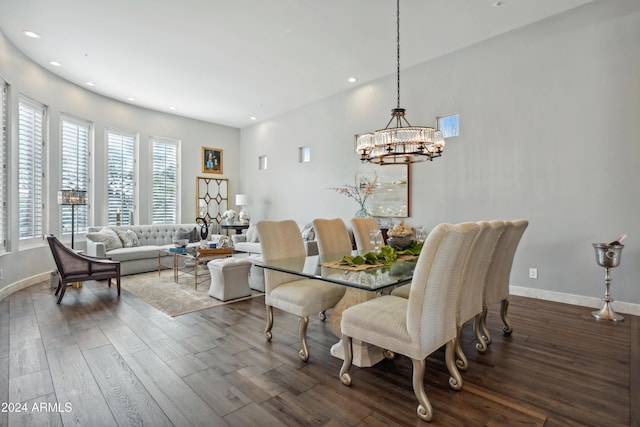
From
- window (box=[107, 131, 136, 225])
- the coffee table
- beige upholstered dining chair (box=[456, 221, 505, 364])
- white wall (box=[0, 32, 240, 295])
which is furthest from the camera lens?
window (box=[107, 131, 136, 225])

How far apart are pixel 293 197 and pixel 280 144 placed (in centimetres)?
137

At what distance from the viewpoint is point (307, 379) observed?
2.19m

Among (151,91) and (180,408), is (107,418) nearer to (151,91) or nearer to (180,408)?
(180,408)

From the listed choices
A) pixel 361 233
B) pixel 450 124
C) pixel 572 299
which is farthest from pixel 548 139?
pixel 361 233

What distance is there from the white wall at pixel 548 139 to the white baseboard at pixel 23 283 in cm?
570

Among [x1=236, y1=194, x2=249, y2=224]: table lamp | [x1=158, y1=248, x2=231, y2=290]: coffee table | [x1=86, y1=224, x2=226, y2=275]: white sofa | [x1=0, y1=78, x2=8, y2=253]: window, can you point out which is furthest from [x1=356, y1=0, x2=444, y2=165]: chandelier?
[x1=236, y1=194, x2=249, y2=224]: table lamp

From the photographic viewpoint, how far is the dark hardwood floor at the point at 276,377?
1.80 meters

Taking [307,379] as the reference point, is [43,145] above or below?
above

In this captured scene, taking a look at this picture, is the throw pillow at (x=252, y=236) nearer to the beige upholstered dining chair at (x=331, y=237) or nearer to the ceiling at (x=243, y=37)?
the ceiling at (x=243, y=37)

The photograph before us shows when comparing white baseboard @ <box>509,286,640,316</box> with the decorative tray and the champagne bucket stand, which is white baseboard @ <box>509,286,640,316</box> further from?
the decorative tray

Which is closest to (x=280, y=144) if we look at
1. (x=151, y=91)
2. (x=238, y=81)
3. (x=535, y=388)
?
(x=238, y=81)

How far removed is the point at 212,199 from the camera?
8.48m

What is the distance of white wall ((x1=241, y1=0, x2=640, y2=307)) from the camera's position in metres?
3.50

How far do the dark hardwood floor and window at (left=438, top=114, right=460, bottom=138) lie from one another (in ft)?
8.75
